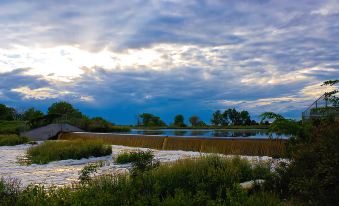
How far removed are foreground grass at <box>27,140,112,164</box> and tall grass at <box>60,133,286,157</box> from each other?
12.3 ft

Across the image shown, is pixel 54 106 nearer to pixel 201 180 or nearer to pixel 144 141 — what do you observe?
pixel 144 141

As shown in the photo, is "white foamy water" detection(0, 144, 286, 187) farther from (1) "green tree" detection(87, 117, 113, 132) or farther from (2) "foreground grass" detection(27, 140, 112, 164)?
(1) "green tree" detection(87, 117, 113, 132)

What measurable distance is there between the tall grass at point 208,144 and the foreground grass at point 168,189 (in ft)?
13.7

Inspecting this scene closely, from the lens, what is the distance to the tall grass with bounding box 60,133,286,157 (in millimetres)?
17172

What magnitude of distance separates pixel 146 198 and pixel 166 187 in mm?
1458

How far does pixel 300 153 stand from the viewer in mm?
7301

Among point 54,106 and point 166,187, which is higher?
point 54,106

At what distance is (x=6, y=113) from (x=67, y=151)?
64466 mm

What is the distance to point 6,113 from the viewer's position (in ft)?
258

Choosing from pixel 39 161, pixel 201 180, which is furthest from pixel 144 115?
pixel 201 180

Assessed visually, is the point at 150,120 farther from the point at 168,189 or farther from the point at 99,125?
the point at 168,189

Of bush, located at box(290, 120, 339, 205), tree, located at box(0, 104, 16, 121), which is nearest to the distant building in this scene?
bush, located at box(290, 120, 339, 205)

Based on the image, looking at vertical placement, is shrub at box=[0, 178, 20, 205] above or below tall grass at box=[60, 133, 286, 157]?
below

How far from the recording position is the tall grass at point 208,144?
17.2m
